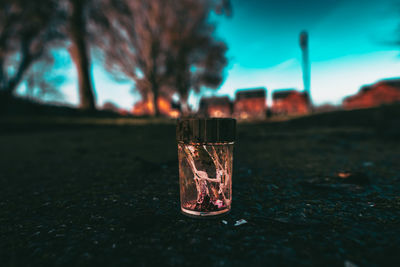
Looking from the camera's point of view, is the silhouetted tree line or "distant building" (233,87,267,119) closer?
the silhouetted tree line

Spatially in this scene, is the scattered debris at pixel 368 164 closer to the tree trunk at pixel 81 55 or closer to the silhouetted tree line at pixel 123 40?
the silhouetted tree line at pixel 123 40

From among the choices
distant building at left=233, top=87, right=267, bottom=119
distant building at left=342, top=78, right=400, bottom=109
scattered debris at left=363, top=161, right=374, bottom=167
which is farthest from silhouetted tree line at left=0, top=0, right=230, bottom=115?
distant building at left=342, top=78, right=400, bottom=109

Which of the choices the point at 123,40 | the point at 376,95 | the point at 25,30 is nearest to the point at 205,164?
the point at 25,30

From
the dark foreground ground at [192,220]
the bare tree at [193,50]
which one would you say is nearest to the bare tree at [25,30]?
the bare tree at [193,50]

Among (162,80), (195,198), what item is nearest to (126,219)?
(195,198)

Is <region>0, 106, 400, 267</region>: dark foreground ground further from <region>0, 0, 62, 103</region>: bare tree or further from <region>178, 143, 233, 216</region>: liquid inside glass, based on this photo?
<region>0, 0, 62, 103</region>: bare tree

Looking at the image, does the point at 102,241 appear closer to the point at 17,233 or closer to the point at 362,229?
the point at 17,233
